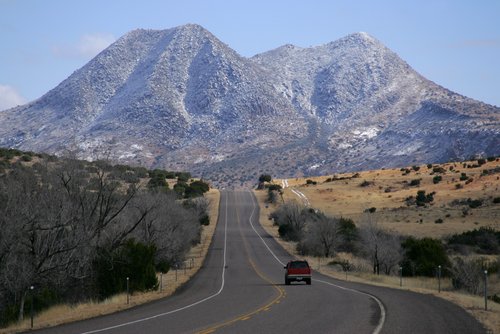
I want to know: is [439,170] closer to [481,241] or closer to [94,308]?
[481,241]

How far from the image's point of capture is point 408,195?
374 feet

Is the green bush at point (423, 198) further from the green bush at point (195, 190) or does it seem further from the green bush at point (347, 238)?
the green bush at point (347, 238)

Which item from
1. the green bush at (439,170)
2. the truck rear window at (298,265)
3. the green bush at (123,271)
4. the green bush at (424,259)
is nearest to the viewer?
the green bush at (123,271)

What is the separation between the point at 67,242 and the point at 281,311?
1154cm

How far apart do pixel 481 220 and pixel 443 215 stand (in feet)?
21.9

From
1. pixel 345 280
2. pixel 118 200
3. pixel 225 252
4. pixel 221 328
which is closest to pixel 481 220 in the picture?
pixel 225 252

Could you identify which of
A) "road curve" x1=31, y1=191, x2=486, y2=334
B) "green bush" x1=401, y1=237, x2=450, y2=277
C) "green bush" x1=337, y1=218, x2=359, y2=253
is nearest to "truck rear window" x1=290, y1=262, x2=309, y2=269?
"road curve" x1=31, y1=191, x2=486, y2=334

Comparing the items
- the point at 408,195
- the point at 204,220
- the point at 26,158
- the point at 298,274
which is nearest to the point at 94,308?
the point at 298,274

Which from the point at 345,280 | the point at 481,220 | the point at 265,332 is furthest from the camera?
the point at 481,220

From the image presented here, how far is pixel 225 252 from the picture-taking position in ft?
228

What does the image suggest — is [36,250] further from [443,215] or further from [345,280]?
[443,215]

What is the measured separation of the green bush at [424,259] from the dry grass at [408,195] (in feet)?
74.5

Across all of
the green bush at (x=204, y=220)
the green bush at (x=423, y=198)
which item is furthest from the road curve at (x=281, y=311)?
the green bush at (x=423, y=198)

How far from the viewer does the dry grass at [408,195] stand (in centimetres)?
8175
